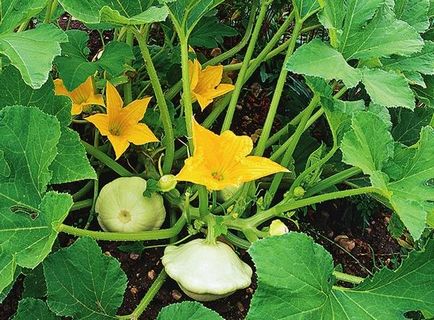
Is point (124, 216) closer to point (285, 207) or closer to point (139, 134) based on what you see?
point (139, 134)

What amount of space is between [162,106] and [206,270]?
413 mm

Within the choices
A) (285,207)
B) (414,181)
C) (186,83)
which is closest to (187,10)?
(186,83)

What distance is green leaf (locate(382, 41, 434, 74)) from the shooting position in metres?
A: 1.75

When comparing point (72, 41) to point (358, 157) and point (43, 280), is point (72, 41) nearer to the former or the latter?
point (43, 280)

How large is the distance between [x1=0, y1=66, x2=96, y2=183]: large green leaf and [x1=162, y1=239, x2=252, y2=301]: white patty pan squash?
0.34m

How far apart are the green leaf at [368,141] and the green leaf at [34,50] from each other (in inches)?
23.7

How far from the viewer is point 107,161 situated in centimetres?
197

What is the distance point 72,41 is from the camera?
6.31 ft

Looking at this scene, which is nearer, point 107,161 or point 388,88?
point 388,88

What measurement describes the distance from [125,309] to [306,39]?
52.8 inches

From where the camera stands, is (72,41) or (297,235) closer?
(297,235)

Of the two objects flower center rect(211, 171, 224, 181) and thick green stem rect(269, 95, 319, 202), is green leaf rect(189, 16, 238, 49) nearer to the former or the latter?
thick green stem rect(269, 95, 319, 202)

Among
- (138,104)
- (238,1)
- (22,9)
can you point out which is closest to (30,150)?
(22,9)

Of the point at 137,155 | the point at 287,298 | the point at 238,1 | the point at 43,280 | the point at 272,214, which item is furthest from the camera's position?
the point at 238,1
